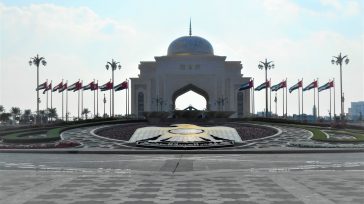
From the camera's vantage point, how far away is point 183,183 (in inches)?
500

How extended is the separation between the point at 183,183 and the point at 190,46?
75659 mm

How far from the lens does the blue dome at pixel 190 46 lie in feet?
286

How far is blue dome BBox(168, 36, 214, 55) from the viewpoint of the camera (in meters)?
87.1

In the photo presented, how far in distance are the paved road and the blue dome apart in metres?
69.3

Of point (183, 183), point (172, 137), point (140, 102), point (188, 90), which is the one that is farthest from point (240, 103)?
point (183, 183)

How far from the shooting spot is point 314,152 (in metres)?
25.7

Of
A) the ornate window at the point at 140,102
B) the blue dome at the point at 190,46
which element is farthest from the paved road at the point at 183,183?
the blue dome at the point at 190,46

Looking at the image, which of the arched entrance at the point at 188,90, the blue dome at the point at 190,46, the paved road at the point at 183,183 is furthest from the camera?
the blue dome at the point at 190,46

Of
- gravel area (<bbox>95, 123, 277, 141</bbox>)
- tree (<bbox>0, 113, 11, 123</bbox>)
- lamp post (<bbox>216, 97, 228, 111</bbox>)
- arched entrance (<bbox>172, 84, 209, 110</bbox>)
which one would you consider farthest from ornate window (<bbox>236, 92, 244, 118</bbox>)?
tree (<bbox>0, 113, 11, 123</bbox>)

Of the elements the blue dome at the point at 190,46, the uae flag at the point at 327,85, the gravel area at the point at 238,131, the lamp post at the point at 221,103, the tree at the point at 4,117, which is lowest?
the gravel area at the point at 238,131

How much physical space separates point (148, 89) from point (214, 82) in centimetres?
1070

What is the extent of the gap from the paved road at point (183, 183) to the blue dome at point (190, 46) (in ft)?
227

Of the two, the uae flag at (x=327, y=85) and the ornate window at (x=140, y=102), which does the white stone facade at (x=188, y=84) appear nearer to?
the ornate window at (x=140, y=102)

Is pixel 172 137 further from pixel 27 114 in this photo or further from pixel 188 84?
pixel 27 114
